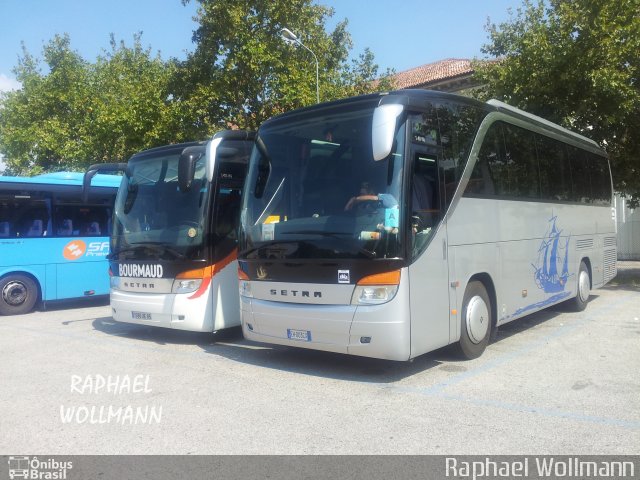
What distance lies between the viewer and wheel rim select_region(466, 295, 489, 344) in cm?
723

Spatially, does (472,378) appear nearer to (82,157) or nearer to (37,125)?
(82,157)

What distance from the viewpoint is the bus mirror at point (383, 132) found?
5605mm

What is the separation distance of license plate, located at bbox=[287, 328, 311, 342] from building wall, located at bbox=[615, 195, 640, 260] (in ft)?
80.8

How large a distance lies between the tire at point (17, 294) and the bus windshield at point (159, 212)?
4.49 meters

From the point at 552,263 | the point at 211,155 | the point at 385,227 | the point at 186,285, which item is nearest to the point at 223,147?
the point at 211,155

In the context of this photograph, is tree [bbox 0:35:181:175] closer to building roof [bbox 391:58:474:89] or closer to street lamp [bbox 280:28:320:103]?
street lamp [bbox 280:28:320:103]

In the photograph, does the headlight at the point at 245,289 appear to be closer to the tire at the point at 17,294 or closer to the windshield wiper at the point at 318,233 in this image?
the windshield wiper at the point at 318,233

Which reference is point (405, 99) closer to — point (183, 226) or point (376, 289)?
point (376, 289)

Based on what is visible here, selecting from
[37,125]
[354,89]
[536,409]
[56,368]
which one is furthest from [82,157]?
[536,409]

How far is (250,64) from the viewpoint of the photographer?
17781 millimetres

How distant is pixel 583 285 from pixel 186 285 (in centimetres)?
774

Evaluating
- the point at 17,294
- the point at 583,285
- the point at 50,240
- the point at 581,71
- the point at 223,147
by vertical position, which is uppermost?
the point at 581,71

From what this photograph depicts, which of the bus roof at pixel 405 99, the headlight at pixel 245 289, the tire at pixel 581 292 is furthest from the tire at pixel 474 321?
the tire at pixel 581 292

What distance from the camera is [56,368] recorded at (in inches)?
292
